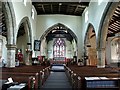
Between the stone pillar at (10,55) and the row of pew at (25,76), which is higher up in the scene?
the stone pillar at (10,55)

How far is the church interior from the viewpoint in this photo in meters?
7.35

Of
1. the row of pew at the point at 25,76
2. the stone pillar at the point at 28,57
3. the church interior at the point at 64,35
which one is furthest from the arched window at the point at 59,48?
the row of pew at the point at 25,76

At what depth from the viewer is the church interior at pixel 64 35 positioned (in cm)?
735

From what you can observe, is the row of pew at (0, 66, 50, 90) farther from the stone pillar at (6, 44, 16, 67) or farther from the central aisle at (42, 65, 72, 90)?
the stone pillar at (6, 44, 16, 67)

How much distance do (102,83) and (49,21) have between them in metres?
17.0

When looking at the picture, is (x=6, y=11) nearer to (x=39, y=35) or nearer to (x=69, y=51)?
(x=39, y=35)

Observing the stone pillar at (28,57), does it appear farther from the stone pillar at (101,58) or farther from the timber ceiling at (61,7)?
the stone pillar at (101,58)

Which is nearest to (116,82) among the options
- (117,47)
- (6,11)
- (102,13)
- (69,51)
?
(6,11)

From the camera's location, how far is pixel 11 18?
11695mm

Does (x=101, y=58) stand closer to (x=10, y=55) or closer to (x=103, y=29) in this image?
(x=103, y=29)

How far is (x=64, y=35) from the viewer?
3494cm

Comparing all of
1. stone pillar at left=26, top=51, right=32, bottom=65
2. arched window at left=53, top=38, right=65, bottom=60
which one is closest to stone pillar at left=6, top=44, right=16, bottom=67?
stone pillar at left=26, top=51, right=32, bottom=65

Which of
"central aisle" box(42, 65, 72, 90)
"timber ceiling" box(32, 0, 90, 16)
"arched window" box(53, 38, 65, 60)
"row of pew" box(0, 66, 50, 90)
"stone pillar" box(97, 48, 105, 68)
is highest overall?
"timber ceiling" box(32, 0, 90, 16)

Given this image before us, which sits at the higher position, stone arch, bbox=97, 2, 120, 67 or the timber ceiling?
the timber ceiling
